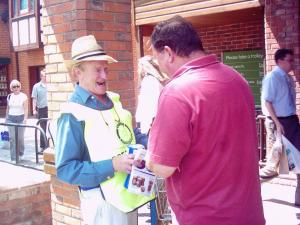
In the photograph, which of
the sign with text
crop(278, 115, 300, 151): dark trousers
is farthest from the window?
crop(278, 115, 300, 151): dark trousers

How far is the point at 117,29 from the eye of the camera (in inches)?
159

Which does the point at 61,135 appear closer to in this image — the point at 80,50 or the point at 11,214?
the point at 80,50

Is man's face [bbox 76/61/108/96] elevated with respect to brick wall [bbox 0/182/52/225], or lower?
elevated

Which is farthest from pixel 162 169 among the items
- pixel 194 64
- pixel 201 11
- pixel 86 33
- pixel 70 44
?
pixel 201 11

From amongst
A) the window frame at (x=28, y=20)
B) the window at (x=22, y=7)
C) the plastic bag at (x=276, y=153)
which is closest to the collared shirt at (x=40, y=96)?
the plastic bag at (x=276, y=153)

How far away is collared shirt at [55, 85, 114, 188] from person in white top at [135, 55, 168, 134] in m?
1.96

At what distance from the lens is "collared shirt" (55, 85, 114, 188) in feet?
8.51

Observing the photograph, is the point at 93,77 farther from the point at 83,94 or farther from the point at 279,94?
the point at 279,94

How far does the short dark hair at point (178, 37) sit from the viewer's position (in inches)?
81.5

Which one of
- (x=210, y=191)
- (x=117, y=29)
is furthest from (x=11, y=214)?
(x=210, y=191)

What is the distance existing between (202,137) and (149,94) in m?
2.75

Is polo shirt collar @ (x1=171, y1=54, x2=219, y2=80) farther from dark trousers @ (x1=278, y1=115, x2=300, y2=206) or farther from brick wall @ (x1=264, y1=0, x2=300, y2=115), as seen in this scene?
brick wall @ (x1=264, y1=0, x2=300, y2=115)

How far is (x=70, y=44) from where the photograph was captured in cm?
390

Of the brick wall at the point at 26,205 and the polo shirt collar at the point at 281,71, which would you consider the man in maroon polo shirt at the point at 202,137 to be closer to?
the polo shirt collar at the point at 281,71
